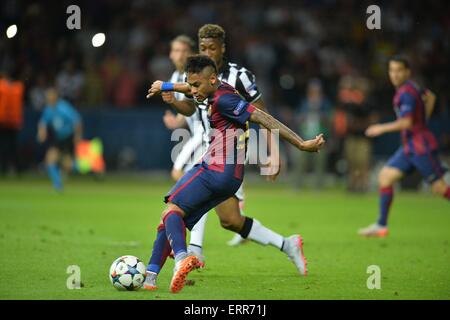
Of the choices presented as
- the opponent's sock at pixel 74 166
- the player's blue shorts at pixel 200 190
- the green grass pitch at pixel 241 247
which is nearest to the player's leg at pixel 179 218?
the player's blue shorts at pixel 200 190

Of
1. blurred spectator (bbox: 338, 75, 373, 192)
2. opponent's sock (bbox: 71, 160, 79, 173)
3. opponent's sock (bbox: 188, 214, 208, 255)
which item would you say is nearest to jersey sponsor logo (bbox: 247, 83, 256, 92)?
opponent's sock (bbox: 188, 214, 208, 255)

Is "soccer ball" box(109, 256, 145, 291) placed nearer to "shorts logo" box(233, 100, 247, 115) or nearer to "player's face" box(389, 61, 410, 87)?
"shorts logo" box(233, 100, 247, 115)

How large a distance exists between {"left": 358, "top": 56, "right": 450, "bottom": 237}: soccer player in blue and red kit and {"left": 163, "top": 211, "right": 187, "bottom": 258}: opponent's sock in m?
6.24

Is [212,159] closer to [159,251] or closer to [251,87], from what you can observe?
[159,251]

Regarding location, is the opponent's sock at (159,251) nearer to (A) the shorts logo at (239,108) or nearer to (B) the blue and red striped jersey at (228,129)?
(B) the blue and red striped jersey at (228,129)

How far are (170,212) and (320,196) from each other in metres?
13.5

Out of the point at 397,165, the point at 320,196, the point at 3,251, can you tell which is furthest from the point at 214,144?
the point at 320,196

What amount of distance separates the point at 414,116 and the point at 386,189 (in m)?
1.17

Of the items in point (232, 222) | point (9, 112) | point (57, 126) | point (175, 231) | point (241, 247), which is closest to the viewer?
point (175, 231)

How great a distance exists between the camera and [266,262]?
11.2 m

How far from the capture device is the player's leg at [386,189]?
14.3m

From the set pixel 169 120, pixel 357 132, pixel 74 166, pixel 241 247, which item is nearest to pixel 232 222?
pixel 169 120

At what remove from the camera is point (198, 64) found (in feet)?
28.5
